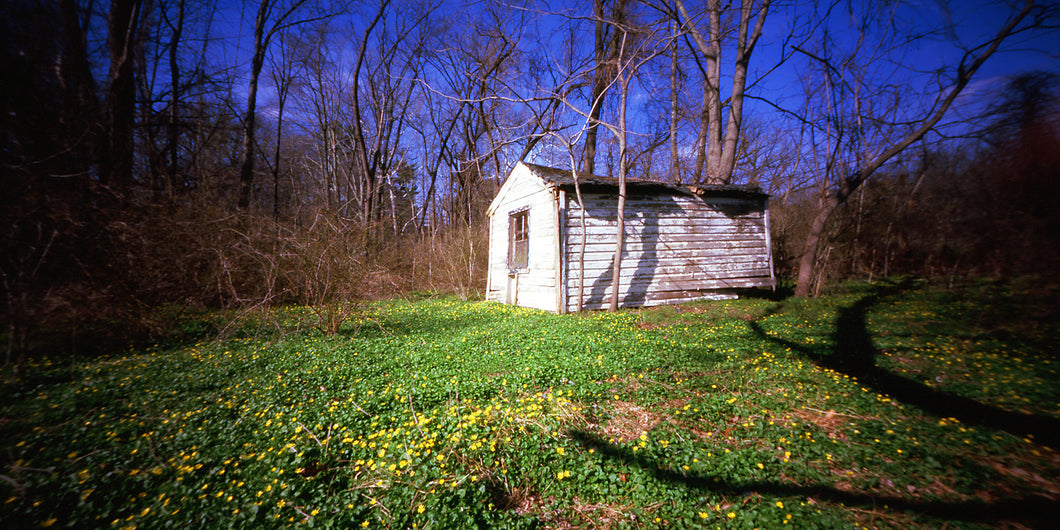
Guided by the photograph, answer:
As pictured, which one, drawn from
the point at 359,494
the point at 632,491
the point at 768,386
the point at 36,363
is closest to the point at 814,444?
the point at 768,386

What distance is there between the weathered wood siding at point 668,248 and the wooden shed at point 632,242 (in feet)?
0.10

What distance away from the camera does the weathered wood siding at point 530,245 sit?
9.56m

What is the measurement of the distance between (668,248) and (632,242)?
125 centimetres

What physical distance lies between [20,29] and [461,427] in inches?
278

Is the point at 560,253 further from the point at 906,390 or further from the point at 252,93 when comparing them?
the point at 252,93

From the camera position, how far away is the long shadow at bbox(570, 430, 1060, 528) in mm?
2160

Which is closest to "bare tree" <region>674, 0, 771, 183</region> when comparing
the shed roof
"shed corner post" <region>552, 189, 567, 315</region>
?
the shed roof

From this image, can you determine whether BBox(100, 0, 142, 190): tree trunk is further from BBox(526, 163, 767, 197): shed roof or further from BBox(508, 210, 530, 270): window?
BBox(508, 210, 530, 270): window

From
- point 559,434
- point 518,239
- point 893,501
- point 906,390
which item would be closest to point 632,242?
point 518,239

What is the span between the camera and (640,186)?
968cm

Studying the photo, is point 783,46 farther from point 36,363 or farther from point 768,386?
point 36,363

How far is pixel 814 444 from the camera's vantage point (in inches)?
117

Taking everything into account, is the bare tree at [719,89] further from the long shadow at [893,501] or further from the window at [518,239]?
the long shadow at [893,501]

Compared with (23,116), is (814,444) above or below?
below
